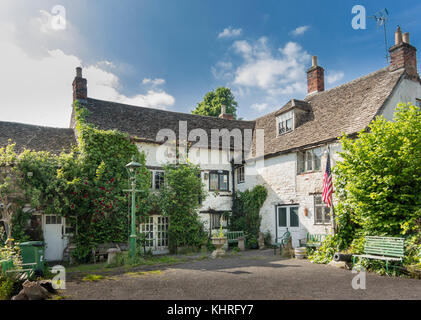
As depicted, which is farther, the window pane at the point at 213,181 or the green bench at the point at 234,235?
the window pane at the point at 213,181

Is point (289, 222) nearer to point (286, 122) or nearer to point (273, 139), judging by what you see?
point (273, 139)

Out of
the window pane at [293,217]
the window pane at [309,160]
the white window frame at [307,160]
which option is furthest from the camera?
the window pane at [293,217]

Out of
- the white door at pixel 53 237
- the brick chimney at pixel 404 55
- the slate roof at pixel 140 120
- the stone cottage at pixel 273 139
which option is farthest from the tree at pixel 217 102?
the white door at pixel 53 237

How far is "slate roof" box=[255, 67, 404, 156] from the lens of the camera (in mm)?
14547

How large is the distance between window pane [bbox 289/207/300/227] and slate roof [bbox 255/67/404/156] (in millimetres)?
3159

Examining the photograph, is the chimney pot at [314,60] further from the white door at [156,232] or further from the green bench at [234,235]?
the white door at [156,232]

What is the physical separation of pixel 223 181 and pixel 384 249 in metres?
10.8

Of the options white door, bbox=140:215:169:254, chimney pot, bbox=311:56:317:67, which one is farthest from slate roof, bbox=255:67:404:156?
white door, bbox=140:215:169:254

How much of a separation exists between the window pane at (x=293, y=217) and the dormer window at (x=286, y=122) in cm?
479

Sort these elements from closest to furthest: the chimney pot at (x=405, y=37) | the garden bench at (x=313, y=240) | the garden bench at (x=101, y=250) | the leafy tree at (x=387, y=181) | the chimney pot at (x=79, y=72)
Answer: the leafy tree at (x=387, y=181)
the garden bench at (x=313, y=240)
the garden bench at (x=101, y=250)
the chimney pot at (x=405, y=37)
the chimney pot at (x=79, y=72)

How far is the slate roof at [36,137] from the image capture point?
16250 millimetres

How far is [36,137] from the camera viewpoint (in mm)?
17219
